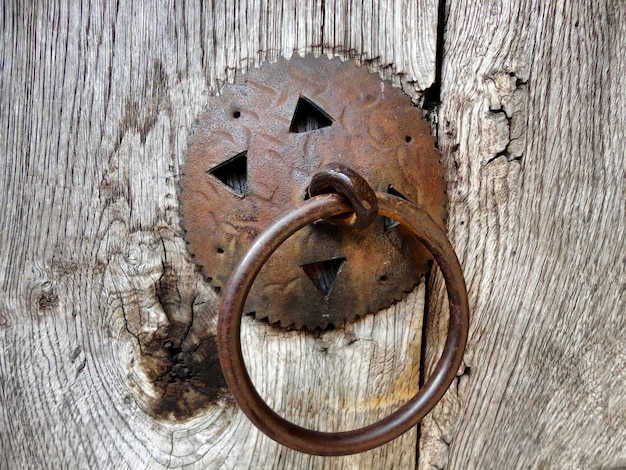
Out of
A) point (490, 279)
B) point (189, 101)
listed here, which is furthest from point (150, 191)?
point (490, 279)

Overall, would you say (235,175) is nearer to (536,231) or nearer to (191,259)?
(191,259)

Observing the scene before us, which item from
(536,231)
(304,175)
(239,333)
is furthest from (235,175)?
(536,231)

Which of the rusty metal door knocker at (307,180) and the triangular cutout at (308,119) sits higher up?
the triangular cutout at (308,119)

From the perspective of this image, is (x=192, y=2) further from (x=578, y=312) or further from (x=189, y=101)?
(x=578, y=312)

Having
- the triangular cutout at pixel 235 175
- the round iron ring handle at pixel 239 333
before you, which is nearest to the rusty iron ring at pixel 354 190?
the round iron ring handle at pixel 239 333

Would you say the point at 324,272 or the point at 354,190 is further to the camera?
the point at 324,272

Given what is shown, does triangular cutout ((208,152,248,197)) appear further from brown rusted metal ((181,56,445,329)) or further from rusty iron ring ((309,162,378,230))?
rusty iron ring ((309,162,378,230))

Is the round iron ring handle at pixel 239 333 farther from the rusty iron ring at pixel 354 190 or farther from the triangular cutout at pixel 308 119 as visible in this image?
the triangular cutout at pixel 308 119
